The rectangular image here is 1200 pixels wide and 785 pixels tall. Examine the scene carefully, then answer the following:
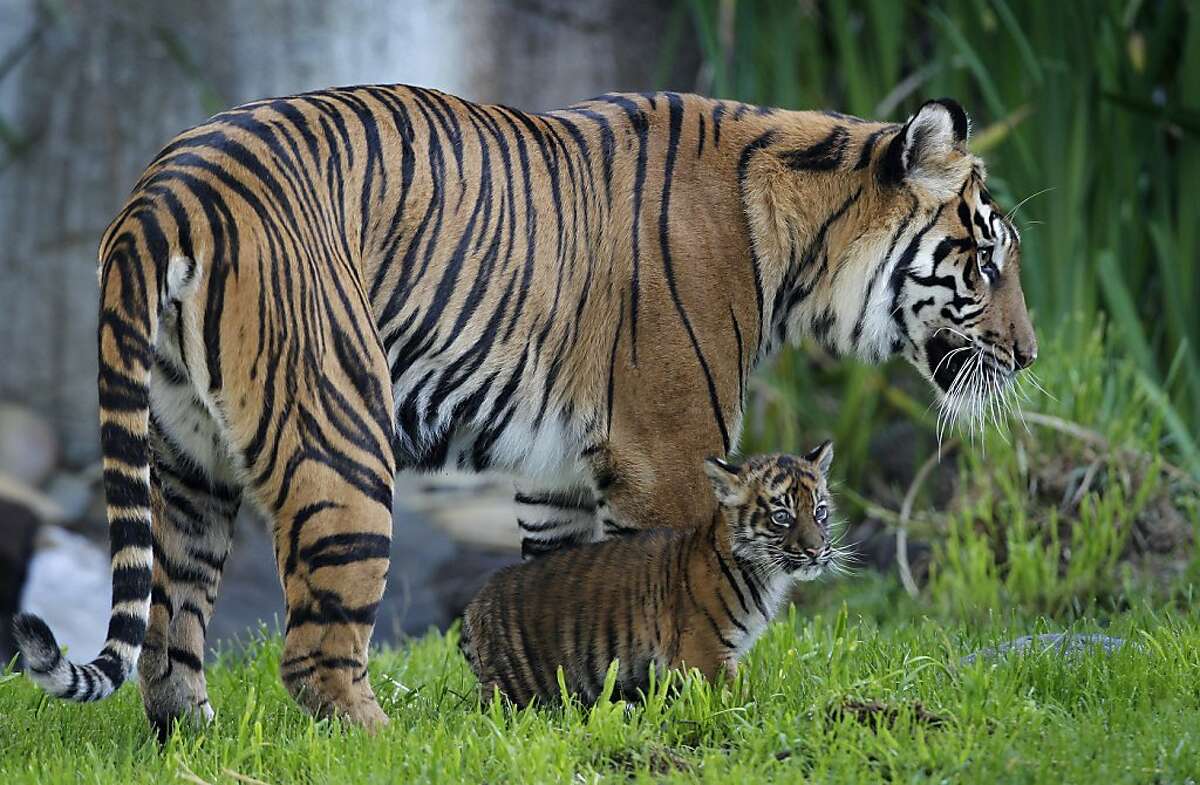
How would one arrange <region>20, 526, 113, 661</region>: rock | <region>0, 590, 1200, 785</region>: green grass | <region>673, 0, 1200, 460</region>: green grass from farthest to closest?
<region>20, 526, 113, 661</region>: rock < <region>673, 0, 1200, 460</region>: green grass < <region>0, 590, 1200, 785</region>: green grass

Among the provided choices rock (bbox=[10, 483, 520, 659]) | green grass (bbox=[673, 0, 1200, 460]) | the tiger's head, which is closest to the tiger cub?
the tiger's head

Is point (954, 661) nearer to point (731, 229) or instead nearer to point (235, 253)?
point (731, 229)

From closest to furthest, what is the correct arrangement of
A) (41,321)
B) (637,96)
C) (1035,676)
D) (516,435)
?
(1035,676)
(516,435)
(637,96)
(41,321)

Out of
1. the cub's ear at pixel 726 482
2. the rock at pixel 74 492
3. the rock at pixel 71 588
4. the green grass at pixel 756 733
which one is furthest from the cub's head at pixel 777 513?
the rock at pixel 74 492

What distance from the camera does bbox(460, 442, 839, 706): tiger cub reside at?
4.38m

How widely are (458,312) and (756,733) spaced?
154cm

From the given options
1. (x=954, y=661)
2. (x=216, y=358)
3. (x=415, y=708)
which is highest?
(x=216, y=358)

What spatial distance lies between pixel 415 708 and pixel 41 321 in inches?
292

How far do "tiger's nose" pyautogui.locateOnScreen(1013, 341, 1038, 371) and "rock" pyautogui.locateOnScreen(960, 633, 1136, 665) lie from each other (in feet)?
3.00

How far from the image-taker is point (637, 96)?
541cm

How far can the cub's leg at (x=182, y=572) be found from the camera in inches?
180

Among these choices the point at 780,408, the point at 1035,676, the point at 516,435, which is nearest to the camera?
the point at 1035,676

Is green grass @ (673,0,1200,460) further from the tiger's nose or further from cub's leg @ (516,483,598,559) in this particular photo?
cub's leg @ (516,483,598,559)

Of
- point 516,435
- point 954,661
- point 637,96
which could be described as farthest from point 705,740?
point 637,96
